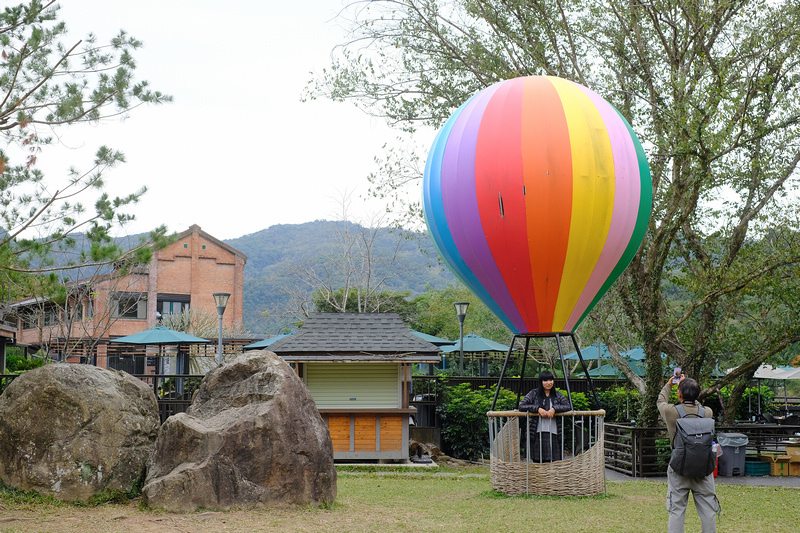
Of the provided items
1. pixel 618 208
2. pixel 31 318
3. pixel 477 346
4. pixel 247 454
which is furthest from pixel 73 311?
pixel 618 208

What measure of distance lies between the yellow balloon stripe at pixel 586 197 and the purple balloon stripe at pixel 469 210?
86 cm

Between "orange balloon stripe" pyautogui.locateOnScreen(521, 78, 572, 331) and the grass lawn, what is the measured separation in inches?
117

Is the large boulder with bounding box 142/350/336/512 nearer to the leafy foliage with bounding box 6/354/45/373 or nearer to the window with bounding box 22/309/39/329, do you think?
the leafy foliage with bounding box 6/354/45/373

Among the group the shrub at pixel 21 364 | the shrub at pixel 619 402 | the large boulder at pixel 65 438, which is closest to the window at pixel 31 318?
the shrub at pixel 21 364

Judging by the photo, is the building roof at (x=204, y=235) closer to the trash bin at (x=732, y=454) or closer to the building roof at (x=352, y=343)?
the building roof at (x=352, y=343)

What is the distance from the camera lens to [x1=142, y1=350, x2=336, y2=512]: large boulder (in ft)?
29.9

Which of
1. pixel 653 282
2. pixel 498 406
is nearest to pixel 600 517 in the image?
pixel 653 282

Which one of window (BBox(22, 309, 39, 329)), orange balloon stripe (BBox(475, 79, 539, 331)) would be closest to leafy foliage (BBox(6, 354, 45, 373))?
window (BBox(22, 309, 39, 329))

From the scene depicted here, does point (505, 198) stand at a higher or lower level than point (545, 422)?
higher

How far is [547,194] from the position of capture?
10.3 m

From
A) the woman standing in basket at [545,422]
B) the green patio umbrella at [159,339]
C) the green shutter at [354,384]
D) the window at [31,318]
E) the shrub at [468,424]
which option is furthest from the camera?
the window at [31,318]

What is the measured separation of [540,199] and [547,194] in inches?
4.5

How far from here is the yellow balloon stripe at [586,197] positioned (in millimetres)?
10383

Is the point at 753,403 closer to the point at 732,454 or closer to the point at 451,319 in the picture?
the point at 732,454
